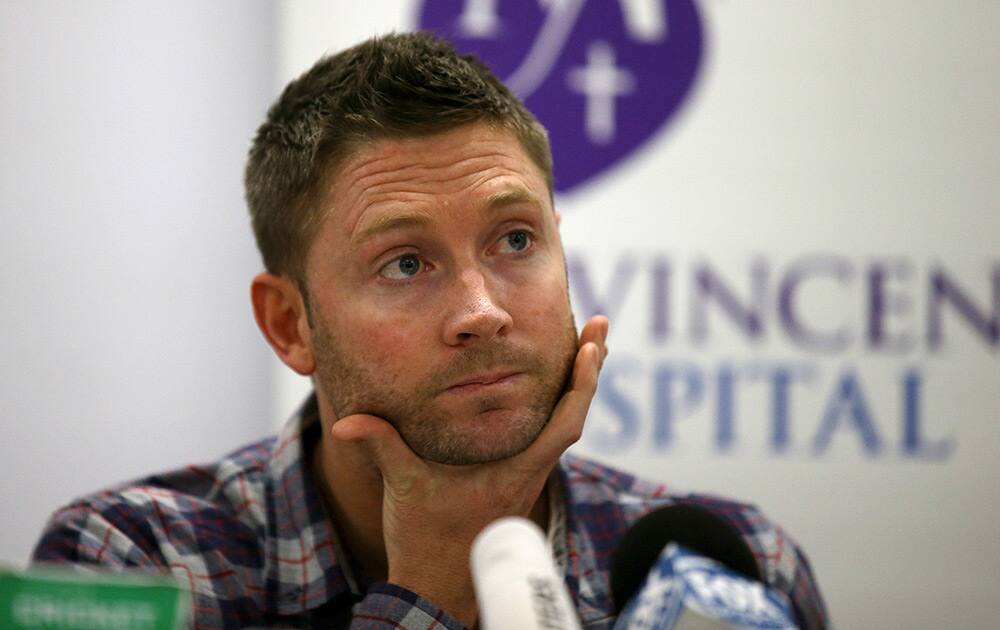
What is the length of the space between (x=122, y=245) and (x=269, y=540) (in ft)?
4.84

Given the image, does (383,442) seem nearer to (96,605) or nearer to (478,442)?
(478,442)

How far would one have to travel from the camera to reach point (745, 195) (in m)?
2.92

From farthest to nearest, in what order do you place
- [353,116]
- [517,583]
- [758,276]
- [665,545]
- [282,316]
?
[758,276], [282,316], [353,116], [665,545], [517,583]

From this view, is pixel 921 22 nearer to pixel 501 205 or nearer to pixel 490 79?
pixel 490 79

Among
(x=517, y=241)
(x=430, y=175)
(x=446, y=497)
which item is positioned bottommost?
(x=446, y=497)

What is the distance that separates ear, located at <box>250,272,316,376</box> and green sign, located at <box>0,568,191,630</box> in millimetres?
1100

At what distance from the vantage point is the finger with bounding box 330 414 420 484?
1.57 m

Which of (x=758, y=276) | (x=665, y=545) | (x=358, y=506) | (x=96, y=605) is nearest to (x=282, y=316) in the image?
(x=358, y=506)

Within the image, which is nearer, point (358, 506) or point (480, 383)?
point (480, 383)

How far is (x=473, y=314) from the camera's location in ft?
5.15

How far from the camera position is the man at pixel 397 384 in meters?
1.59

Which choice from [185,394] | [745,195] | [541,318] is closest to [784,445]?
[745,195]

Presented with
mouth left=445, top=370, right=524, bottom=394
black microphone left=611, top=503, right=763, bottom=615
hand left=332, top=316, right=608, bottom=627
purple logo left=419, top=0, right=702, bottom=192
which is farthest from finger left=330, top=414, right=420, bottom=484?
purple logo left=419, top=0, right=702, bottom=192

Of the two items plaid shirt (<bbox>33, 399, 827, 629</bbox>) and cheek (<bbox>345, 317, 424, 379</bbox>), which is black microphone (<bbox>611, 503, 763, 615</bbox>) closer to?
plaid shirt (<bbox>33, 399, 827, 629</bbox>)
